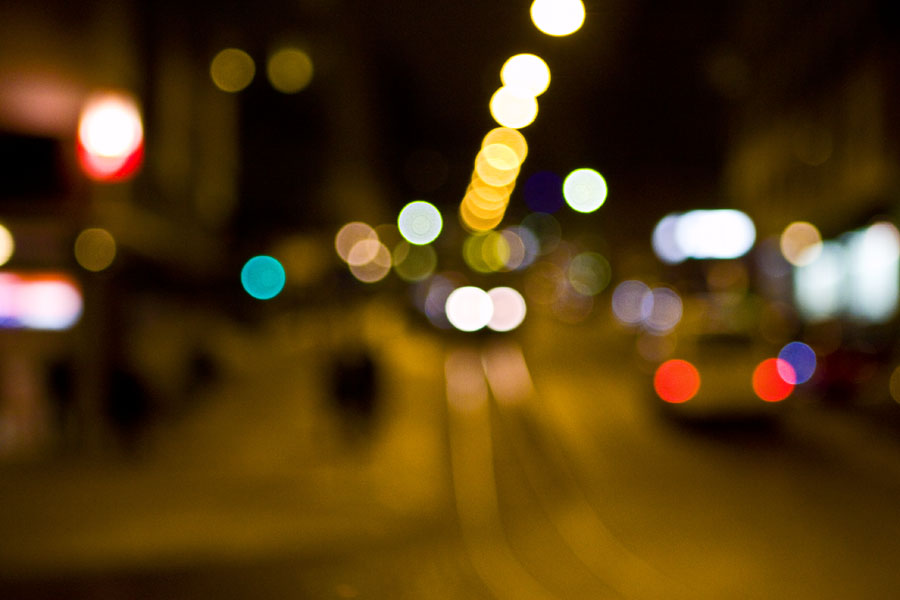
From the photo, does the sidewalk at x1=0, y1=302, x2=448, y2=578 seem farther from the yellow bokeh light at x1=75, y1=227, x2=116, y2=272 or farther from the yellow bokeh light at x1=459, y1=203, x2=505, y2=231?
the yellow bokeh light at x1=459, y1=203, x2=505, y2=231

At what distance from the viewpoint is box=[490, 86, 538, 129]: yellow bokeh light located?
2141 centimetres

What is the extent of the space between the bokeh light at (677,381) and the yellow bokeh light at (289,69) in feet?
63.6

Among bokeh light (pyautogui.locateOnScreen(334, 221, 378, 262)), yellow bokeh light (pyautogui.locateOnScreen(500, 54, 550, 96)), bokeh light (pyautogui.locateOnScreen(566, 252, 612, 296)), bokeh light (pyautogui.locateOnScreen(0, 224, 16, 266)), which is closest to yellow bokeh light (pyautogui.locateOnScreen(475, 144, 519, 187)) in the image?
bokeh light (pyautogui.locateOnScreen(334, 221, 378, 262))

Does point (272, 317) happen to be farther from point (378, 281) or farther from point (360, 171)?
point (360, 171)

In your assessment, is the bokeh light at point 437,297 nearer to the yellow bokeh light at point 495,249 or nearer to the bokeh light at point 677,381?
the yellow bokeh light at point 495,249

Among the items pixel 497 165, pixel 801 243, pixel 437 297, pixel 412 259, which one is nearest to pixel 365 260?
pixel 437 297

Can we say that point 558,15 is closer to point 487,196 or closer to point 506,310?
point 506,310

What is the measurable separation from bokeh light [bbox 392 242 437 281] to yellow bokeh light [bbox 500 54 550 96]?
4469 cm

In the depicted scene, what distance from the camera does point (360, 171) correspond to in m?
60.9

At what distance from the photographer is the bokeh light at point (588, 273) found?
2549 inches

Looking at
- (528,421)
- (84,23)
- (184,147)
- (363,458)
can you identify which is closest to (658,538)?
(363,458)

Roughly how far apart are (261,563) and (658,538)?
3.61 m

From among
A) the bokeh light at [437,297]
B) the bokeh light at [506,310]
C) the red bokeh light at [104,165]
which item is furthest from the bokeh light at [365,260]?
the red bokeh light at [104,165]

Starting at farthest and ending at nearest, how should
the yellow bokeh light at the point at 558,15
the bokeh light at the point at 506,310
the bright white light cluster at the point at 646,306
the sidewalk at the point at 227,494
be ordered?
the bright white light cluster at the point at 646,306 < the bokeh light at the point at 506,310 < the yellow bokeh light at the point at 558,15 < the sidewalk at the point at 227,494
